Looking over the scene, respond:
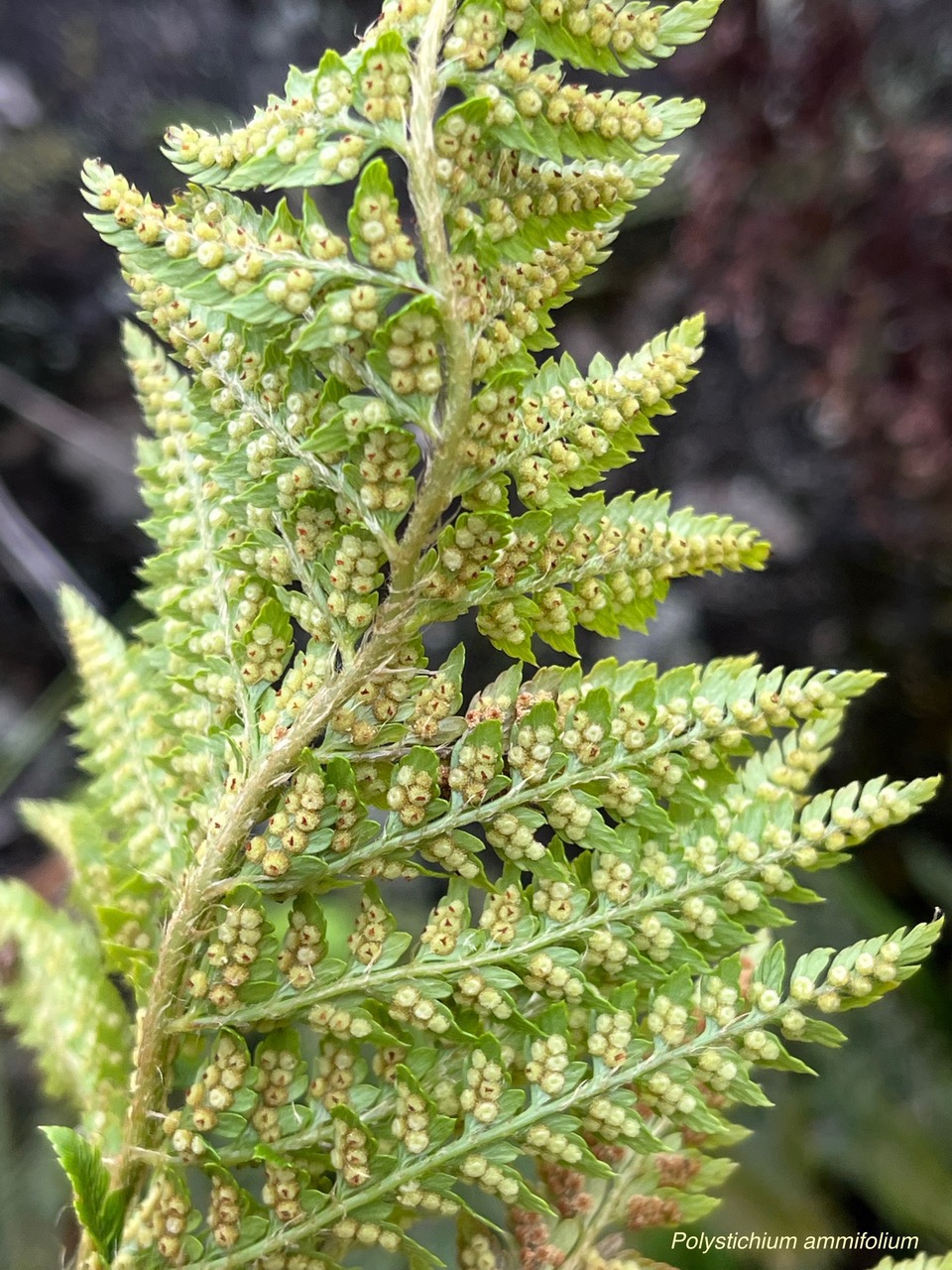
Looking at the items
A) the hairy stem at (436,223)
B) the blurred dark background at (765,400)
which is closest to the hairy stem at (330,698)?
the hairy stem at (436,223)

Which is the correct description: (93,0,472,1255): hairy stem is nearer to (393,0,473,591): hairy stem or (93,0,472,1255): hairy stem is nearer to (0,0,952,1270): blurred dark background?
(393,0,473,591): hairy stem

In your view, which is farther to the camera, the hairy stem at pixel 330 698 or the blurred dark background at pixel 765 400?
the blurred dark background at pixel 765 400

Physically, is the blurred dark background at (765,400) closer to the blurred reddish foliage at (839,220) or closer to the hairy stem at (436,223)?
the blurred reddish foliage at (839,220)

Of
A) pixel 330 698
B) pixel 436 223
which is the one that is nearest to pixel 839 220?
pixel 436 223

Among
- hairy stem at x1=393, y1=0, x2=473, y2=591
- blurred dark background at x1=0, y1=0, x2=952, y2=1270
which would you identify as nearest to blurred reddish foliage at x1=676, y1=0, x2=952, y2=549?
blurred dark background at x1=0, y1=0, x2=952, y2=1270

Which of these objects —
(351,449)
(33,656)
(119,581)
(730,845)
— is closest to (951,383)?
(730,845)

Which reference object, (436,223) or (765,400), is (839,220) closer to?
(765,400)

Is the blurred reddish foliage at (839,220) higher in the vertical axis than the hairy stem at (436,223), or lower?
higher

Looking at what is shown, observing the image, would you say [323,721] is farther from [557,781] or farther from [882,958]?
[882,958]

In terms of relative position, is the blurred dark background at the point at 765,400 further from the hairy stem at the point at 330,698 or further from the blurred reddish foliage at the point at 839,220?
the hairy stem at the point at 330,698
